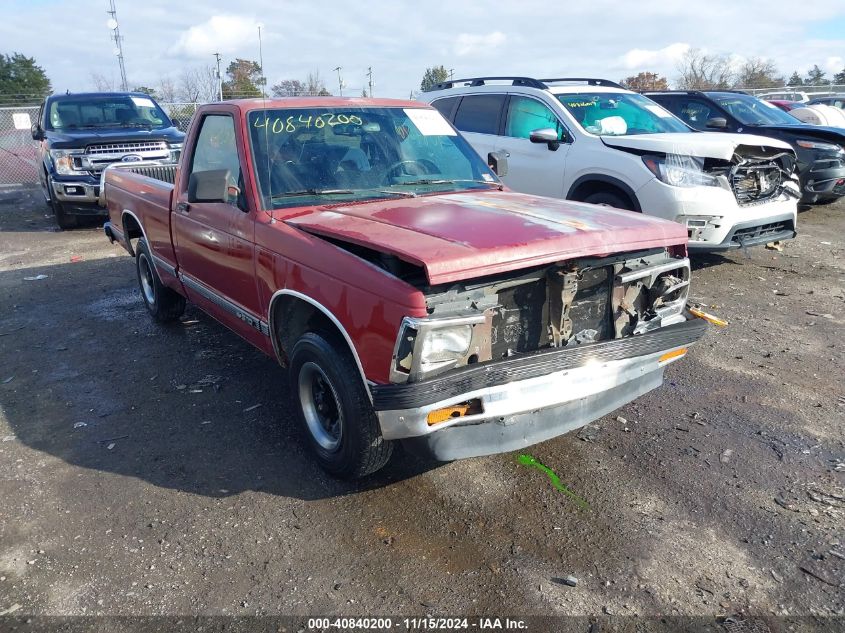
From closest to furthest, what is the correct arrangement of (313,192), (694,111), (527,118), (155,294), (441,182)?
(313,192) < (441,182) < (155,294) < (527,118) < (694,111)

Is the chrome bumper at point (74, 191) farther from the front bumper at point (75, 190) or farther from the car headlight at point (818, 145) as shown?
the car headlight at point (818, 145)

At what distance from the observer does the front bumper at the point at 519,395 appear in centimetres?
271

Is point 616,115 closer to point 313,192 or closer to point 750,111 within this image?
point 750,111

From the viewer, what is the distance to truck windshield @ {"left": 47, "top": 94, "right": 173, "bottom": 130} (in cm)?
1120

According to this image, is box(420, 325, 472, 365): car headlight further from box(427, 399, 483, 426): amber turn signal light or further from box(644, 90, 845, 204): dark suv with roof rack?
box(644, 90, 845, 204): dark suv with roof rack

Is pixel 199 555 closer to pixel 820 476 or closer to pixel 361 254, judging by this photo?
pixel 361 254

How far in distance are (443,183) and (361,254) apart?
140cm

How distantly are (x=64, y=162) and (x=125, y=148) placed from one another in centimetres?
95

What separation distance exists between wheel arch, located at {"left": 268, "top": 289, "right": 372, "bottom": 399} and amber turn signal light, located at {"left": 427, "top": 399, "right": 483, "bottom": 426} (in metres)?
0.45

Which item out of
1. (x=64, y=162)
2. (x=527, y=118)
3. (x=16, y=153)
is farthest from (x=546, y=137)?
(x=16, y=153)

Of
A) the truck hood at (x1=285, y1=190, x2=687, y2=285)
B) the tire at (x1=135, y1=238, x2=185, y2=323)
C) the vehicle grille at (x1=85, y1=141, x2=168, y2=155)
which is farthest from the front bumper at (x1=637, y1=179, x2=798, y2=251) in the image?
the vehicle grille at (x1=85, y1=141, x2=168, y2=155)

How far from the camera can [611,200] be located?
7.00m

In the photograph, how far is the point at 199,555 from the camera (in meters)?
2.98

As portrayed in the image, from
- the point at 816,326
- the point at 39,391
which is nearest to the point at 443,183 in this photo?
the point at 39,391
